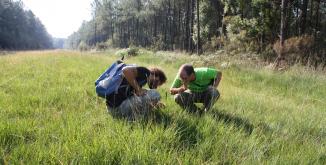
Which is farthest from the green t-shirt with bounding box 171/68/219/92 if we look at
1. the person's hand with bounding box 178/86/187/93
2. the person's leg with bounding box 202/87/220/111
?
the person's hand with bounding box 178/86/187/93

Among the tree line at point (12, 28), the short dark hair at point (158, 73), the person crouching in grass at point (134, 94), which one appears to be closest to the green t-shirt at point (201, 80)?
the short dark hair at point (158, 73)

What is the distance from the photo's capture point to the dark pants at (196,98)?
5367mm

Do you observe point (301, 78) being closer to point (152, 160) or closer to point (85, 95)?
point (85, 95)

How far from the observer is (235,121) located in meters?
4.64

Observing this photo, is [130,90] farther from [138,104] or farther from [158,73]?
[158,73]

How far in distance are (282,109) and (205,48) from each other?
1179 inches

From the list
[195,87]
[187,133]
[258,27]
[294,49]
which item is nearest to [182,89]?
[195,87]

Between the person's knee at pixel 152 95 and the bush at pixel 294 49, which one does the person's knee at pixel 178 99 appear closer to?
the person's knee at pixel 152 95

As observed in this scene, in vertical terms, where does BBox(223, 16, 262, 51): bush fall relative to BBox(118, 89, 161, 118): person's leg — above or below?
above

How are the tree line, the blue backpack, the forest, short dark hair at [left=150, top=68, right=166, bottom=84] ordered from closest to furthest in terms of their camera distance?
the blue backpack
short dark hair at [left=150, top=68, right=166, bottom=84]
the forest
the tree line

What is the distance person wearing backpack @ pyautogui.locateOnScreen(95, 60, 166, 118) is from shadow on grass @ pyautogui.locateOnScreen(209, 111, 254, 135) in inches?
38.6

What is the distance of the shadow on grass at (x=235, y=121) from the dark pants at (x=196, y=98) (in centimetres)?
39

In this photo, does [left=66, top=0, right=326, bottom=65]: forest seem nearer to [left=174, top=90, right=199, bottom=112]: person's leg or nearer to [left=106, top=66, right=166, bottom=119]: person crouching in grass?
[left=174, top=90, right=199, bottom=112]: person's leg

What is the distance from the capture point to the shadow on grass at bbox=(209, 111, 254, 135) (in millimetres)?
4289
